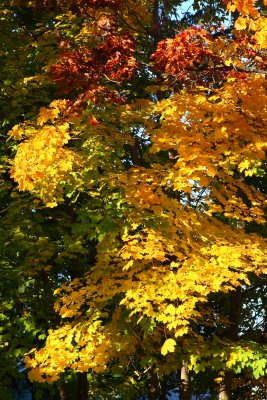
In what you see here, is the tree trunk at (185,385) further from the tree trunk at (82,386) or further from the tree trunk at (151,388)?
the tree trunk at (82,386)

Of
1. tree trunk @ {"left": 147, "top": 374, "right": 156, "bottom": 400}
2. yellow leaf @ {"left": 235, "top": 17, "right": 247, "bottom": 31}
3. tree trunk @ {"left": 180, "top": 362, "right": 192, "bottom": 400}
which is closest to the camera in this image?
yellow leaf @ {"left": 235, "top": 17, "right": 247, "bottom": 31}

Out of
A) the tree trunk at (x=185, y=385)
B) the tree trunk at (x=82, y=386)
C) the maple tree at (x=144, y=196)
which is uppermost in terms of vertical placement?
the maple tree at (x=144, y=196)

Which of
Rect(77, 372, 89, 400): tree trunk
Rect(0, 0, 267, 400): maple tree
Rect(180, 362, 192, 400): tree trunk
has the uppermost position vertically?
Rect(0, 0, 267, 400): maple tree

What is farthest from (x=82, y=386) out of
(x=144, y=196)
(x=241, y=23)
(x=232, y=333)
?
(x=241, y=23)

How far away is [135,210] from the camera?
672cm

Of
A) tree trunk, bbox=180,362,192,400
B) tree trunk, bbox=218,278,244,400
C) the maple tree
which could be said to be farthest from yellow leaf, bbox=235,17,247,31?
tree trunk, bbox=180,362,192,400

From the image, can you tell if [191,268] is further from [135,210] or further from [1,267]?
[1,267]

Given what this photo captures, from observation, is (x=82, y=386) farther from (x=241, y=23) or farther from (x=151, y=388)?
(x=241, y=23)

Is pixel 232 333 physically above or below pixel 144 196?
below

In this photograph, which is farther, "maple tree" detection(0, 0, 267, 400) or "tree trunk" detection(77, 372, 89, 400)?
"tree trunk" detection(77, 372, 89, 400)

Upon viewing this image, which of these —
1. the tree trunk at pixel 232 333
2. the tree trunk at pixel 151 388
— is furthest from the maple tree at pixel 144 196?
the tree trunk at pixel 151 388

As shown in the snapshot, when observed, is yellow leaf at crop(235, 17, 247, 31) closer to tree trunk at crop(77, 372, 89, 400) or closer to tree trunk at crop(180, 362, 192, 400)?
tree trunk at crop(180, 362, 192, 400)

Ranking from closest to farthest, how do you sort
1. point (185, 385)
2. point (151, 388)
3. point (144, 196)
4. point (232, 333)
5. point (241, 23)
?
point (241, 23) → point (144, 196) → point (185, 385) → point (232, 333) → point (151, 388)

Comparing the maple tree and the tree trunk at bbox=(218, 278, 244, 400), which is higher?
the maple tree
